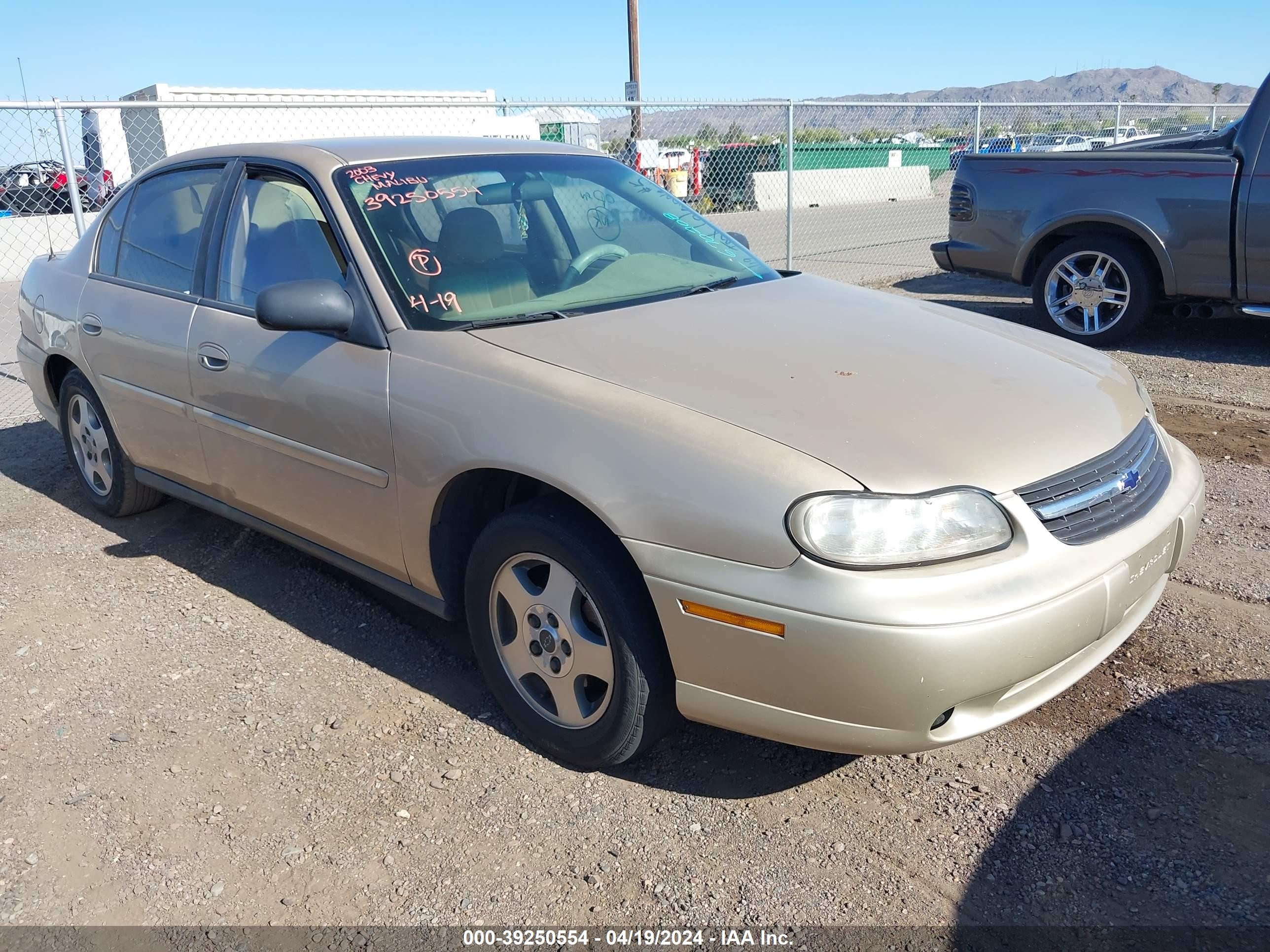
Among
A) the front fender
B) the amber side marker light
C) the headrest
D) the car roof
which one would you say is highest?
the car roof

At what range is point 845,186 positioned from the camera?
79.6ft

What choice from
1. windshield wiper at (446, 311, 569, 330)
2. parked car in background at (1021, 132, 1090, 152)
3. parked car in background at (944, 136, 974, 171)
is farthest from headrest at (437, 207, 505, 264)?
parked car in background at (1021, 132, 1090, 152)

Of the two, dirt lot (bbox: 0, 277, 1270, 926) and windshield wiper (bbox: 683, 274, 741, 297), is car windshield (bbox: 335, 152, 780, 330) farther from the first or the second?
dirt lot (bbox: 0, 277, 1270, 926)

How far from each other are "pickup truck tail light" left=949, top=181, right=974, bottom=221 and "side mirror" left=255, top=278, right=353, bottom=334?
239 inches

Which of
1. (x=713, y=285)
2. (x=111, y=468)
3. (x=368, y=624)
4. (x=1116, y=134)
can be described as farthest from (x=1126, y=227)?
(x=1116, y=134)

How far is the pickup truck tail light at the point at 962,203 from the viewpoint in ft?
26.6

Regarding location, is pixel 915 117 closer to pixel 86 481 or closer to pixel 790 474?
pixel 86 481

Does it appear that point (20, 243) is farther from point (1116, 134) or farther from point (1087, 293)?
point (1116, 134)

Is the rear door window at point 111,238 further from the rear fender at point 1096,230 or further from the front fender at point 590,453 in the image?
the rear fender at point 1096,230

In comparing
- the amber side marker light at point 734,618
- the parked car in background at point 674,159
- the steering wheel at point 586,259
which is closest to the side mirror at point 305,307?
the steering wheel at point 586,259

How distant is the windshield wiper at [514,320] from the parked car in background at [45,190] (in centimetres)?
566

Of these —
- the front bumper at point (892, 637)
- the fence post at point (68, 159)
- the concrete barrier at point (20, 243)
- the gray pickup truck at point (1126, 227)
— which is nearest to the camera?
the front bumper at point (892, 637)

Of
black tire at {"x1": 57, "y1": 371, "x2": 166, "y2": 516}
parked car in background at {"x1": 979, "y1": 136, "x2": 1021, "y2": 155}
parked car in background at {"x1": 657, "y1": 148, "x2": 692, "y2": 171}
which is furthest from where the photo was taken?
parked car in background at {"x1": 657, "y1": 148, "x2": 692, "y2": 171}

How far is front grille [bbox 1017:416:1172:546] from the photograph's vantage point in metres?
2.55
